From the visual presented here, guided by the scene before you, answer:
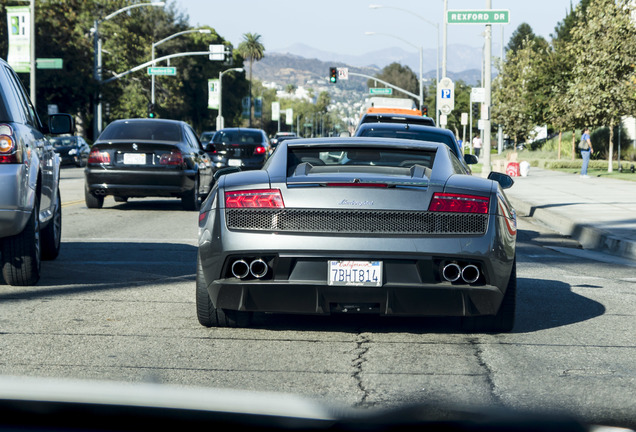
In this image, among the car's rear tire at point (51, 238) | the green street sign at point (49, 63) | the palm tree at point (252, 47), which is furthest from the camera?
the palm tree at point (252, 47)

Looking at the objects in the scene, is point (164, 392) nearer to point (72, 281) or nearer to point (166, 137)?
point (72, 281)

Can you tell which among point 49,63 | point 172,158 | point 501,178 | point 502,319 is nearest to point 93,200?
point 172,158

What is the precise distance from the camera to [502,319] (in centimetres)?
638

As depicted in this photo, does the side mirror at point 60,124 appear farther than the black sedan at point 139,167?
No

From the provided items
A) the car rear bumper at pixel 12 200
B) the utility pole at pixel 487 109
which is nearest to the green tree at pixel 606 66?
the utility pole at pixel 487 109

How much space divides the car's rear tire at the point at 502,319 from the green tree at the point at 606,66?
98.3 ft

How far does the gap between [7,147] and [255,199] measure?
2.77m

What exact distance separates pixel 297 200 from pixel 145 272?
403 centimetres

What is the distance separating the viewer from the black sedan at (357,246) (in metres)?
5.74

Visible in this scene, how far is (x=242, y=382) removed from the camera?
16.5 feet

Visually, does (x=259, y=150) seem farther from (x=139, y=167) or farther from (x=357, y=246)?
(x=357, y=246)

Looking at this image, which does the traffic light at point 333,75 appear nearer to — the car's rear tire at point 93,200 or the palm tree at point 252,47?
the car's rear tire at point 93,200

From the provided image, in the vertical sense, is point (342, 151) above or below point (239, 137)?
below

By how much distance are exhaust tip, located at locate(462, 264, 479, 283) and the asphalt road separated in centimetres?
46
